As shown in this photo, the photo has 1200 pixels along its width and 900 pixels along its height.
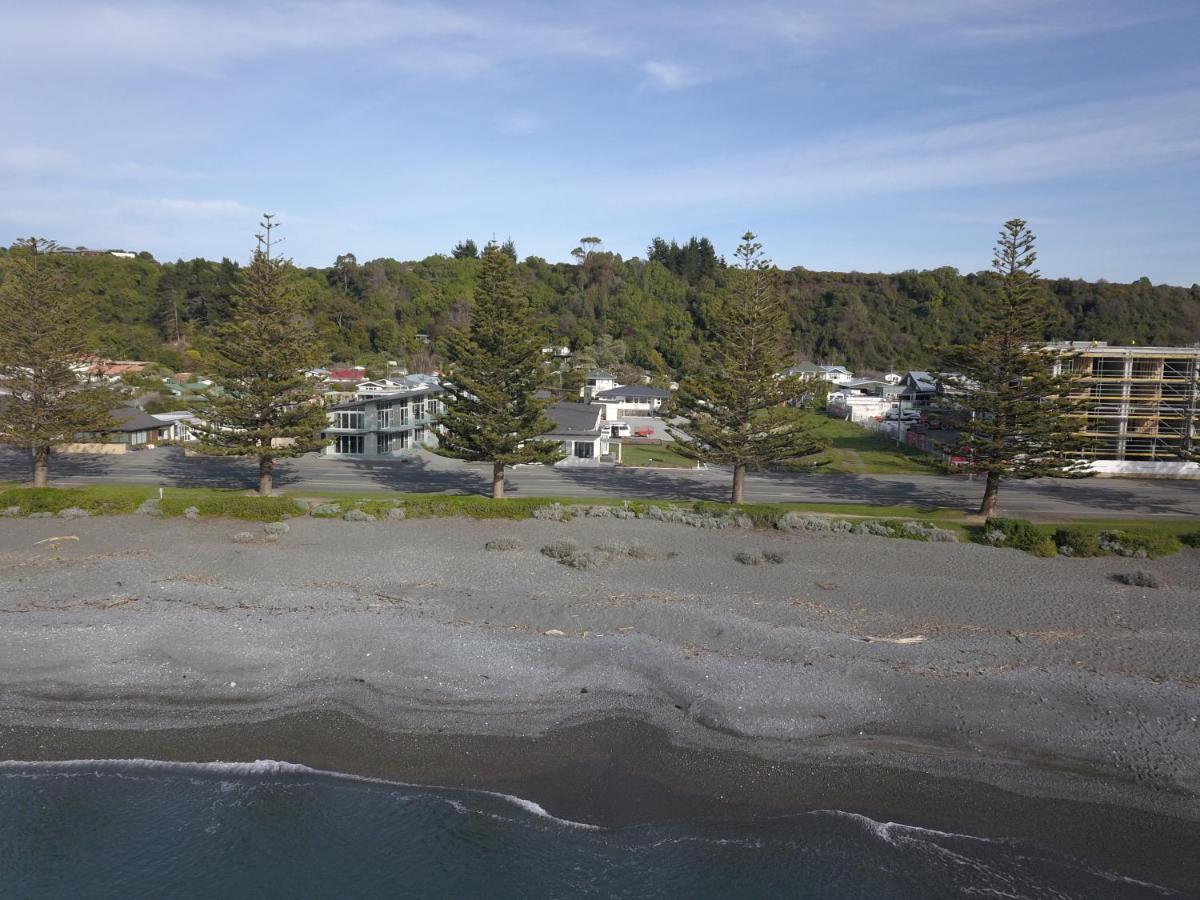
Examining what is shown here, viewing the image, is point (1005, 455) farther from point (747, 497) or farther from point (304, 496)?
point (304, 496)

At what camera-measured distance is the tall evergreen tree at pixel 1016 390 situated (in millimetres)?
32156

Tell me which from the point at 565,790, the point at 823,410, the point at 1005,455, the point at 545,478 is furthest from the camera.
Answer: the point at 823,410

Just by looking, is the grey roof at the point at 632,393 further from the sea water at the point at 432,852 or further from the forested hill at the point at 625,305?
the sea water at the point at 432,852

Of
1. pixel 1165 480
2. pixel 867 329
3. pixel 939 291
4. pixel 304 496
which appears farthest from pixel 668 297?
pixel 304 496

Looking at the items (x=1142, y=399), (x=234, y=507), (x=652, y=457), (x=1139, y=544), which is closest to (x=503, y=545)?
(x=234, y=507)

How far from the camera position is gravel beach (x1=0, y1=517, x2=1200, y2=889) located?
49.5ft

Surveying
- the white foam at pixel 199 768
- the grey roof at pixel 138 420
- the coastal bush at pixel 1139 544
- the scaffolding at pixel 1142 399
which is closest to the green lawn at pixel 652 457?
the coastal bush at pixel 1139 544

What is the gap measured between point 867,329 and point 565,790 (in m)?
140

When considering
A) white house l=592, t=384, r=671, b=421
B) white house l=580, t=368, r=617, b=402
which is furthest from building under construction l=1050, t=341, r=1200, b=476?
white house l=580, t=368, r=617, b=402

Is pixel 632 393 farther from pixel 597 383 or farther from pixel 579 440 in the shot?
pixel 579 440

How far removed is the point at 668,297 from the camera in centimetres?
14188

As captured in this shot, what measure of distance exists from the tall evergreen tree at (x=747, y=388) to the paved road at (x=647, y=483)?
4604 mm

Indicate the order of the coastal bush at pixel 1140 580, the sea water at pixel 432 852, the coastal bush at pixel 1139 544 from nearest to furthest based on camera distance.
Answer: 1. the sea water at pixel 432 852
2. the coastal bush at pixel 1140 580
3. the coastal bush at pixel 1139 544

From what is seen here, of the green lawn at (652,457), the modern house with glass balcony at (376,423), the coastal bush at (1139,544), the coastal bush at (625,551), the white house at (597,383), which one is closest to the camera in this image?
the coastal bush at (1139,544)
